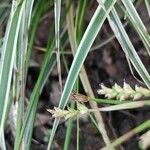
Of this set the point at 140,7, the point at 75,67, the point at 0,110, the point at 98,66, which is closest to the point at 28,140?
the point at 0,110

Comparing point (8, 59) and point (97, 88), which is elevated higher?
point (8, 59)

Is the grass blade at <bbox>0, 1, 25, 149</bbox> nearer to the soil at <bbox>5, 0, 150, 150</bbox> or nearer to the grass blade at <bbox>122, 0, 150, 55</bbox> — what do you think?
the grass blade at <bbox>122, 0, 150, 55</bbox>

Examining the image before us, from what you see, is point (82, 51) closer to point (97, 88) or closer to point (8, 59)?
point (8, 59)

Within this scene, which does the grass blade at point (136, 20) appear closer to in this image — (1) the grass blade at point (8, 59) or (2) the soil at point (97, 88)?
(1) the grass blade at point (8, 59)

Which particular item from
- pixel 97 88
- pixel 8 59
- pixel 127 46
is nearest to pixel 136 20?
pixel 127 46

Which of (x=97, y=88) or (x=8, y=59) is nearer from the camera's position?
(x=8, y=59)

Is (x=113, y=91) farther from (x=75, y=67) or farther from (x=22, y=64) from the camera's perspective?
(x=22, y=64)

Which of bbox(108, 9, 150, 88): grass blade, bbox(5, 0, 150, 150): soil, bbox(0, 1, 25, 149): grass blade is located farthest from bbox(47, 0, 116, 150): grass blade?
bbox(5, 0, 150, 150): soil

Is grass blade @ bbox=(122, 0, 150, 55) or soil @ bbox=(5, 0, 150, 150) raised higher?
grass blade @ bbox=(122, 0, 150, 55)

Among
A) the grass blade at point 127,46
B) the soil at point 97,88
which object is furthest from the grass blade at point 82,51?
the soil at point 97,88

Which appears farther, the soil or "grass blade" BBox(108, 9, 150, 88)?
the soil

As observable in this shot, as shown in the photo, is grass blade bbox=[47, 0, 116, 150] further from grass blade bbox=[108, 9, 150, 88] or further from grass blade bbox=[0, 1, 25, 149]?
grass blade bbox=[0, 1, 25, 149]
